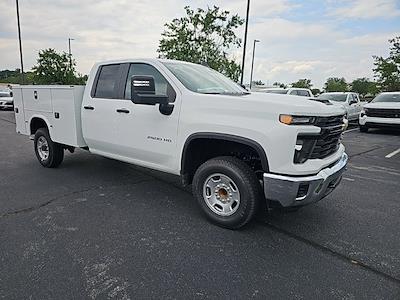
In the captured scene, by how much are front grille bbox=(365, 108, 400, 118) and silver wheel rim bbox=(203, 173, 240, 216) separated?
1131 cm

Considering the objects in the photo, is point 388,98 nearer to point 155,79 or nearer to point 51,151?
point 155,79

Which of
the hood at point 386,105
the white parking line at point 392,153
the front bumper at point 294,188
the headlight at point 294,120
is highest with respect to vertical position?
the headlight at point 294,120

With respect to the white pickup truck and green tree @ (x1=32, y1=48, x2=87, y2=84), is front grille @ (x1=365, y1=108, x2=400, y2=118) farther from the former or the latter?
green tree @ (x1=32, y1=48, x2=87, y2=84)

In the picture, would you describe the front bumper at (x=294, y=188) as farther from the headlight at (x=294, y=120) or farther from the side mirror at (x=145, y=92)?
the side mirror at (x=145, y=92)

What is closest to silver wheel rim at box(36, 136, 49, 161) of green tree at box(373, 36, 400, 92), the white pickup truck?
the white pickup truck

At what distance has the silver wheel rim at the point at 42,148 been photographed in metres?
5.95

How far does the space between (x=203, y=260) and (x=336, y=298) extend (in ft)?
3.76

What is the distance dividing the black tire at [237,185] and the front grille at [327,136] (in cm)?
67

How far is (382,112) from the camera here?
12.5 m

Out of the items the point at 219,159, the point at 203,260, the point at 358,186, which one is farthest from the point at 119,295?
the point at 358,186

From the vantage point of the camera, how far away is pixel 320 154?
3.32 metres

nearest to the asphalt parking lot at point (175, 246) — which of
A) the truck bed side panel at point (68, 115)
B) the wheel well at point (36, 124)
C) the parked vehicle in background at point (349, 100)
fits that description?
the truck bed side panel at point (68, 115)

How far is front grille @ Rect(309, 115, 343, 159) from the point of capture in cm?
315

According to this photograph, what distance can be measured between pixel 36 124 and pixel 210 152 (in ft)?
13.3
